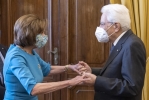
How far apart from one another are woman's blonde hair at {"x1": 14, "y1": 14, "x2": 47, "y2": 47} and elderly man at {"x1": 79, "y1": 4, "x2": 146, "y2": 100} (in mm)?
→ 459

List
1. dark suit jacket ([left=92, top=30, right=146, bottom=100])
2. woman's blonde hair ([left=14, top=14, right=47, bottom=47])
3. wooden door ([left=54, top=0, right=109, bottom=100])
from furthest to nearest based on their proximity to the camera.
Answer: wooden door ([left=54, top=0, right=109, bottom=100]) < woman's blonde hair ([left=14, top=14, right=47, bottom=47]) < dark suit jacket ([left=92, top=30, right=146, bottom=100])

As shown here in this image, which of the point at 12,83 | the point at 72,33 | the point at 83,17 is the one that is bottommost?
the point at 12,83

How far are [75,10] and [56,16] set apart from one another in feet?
0.82

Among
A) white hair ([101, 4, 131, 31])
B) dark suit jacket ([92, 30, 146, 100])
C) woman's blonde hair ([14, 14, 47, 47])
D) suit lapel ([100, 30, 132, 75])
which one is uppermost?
white hair ([101, 4, 131, 31])

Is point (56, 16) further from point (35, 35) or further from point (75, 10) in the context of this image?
point (35, 35)

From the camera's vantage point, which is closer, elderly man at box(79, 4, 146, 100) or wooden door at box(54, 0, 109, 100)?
elderly man at box(79, 4, 146, 100)

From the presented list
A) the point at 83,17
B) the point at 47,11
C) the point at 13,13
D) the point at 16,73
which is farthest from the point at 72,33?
the point at 16,73

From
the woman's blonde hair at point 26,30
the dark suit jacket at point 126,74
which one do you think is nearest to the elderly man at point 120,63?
the dark suit jacket at point 126,74

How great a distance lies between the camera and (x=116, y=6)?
1.84 metres

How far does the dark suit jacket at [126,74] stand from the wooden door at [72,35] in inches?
49.6

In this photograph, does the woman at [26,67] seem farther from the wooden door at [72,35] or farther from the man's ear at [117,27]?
the wooden door at [72,35]

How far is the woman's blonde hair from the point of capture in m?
1.77

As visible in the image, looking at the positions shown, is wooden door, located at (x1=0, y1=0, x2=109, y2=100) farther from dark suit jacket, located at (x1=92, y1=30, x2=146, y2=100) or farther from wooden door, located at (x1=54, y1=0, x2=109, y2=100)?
dark suit jacket, located at (x1=92, y1=30, x2=146, y2=100)

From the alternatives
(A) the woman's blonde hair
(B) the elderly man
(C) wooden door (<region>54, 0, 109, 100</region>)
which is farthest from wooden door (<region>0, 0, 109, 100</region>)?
(A) the woman's blonde hair
